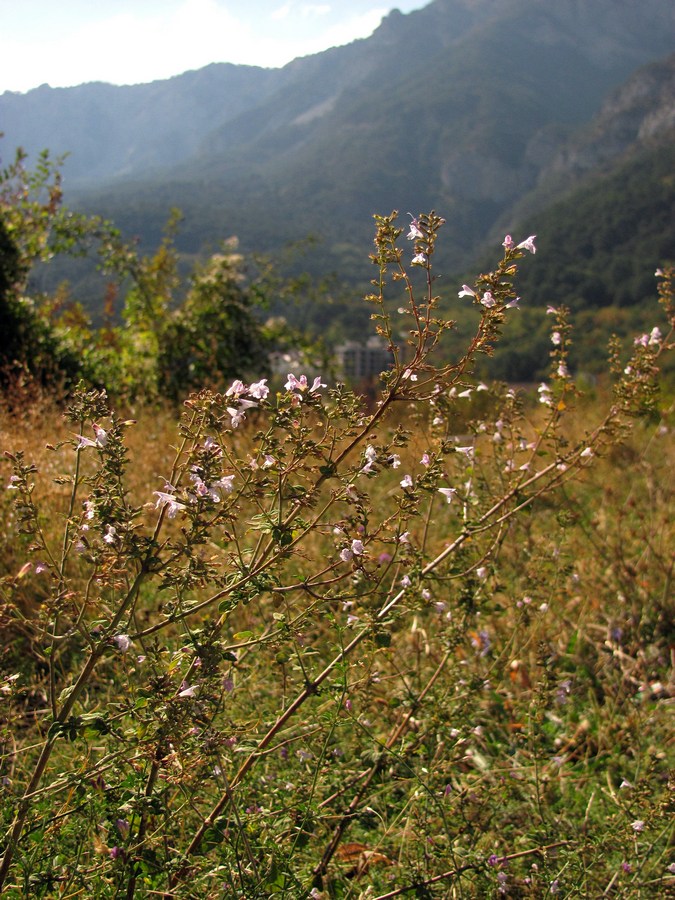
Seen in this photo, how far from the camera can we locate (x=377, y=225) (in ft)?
5.00

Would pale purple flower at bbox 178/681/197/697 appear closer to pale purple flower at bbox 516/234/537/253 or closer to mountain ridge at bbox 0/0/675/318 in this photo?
pale purple flower at bbox 516/234/537/253

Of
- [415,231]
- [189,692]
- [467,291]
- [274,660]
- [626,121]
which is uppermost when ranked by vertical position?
[626,121]

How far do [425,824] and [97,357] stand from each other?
727cm

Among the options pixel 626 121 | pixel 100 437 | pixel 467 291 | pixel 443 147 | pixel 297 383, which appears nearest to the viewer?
pixel 100 437

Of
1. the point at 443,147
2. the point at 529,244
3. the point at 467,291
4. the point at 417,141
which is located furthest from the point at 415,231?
the point at 443,147

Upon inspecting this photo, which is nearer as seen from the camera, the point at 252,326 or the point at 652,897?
the point at 652,897

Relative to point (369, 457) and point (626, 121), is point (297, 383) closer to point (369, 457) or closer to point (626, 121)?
point (369, 457)

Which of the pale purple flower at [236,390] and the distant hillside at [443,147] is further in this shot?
the distant hillside at [443,147]

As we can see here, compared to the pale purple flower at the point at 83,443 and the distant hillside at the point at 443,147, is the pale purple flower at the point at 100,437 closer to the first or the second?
the pale purple flower at the point at 83,443

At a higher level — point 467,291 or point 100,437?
point 467,291

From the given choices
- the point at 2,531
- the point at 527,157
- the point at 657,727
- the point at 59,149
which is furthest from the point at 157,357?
the point at 59,149

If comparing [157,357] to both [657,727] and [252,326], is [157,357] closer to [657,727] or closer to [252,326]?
[252,326]

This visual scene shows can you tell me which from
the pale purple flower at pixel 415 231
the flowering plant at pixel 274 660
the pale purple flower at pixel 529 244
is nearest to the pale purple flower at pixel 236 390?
the flowering plant at pixel 274 660

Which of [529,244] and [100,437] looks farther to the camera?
[529,244]
